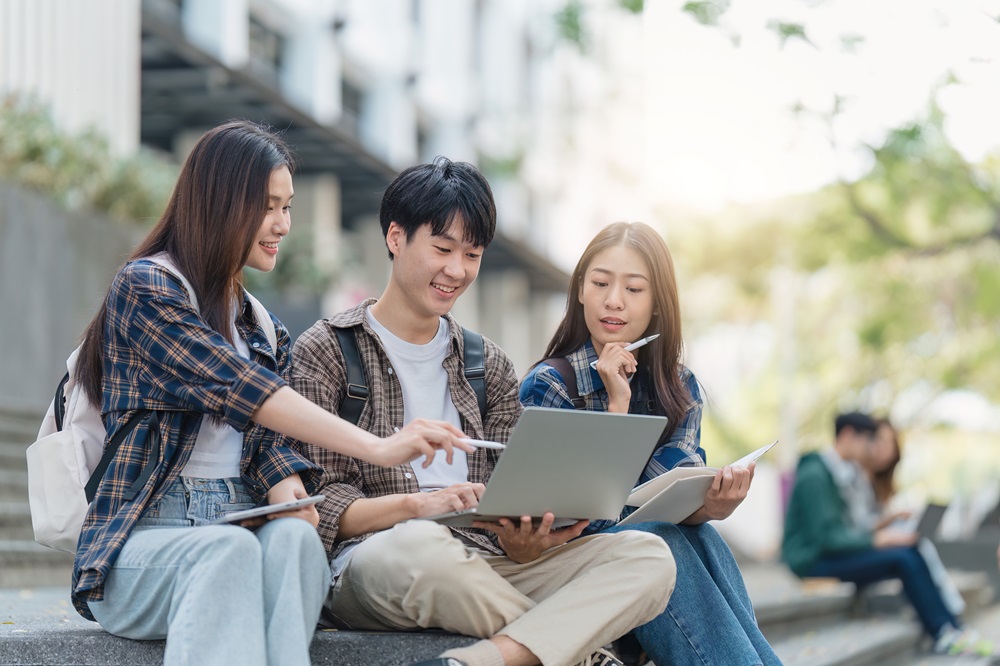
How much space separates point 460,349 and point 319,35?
49.1 ft

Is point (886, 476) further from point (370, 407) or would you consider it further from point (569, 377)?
point (370, 407)

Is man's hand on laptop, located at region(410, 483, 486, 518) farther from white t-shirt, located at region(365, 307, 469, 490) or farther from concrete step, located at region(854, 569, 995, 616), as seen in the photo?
concrete step, located at region(854, 569, 995, 616)

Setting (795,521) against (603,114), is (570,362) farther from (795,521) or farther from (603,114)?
(603,114)

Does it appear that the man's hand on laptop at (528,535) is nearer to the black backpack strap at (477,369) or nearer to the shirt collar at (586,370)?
the black backpack strap at (477,369)

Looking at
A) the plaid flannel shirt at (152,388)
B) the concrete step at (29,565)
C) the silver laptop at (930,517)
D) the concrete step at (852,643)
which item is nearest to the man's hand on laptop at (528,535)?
the plaid flannel shirt at (152,388)

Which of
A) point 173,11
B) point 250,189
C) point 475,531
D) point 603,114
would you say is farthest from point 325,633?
point 603,114

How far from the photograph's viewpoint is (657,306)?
14.7 feet

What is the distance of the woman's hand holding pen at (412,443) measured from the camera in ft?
10.3

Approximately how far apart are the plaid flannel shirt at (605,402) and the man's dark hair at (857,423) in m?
5.00

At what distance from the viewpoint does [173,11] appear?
1491 centimetres

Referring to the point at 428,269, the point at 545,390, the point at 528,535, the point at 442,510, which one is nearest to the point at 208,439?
the point at 442,510

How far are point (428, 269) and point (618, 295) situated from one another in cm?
88

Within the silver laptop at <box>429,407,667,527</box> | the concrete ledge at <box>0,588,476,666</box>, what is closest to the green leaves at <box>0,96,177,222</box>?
the concrete ledge at <box>0,588,476,666</box>

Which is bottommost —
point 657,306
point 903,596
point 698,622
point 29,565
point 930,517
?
point 903,596
